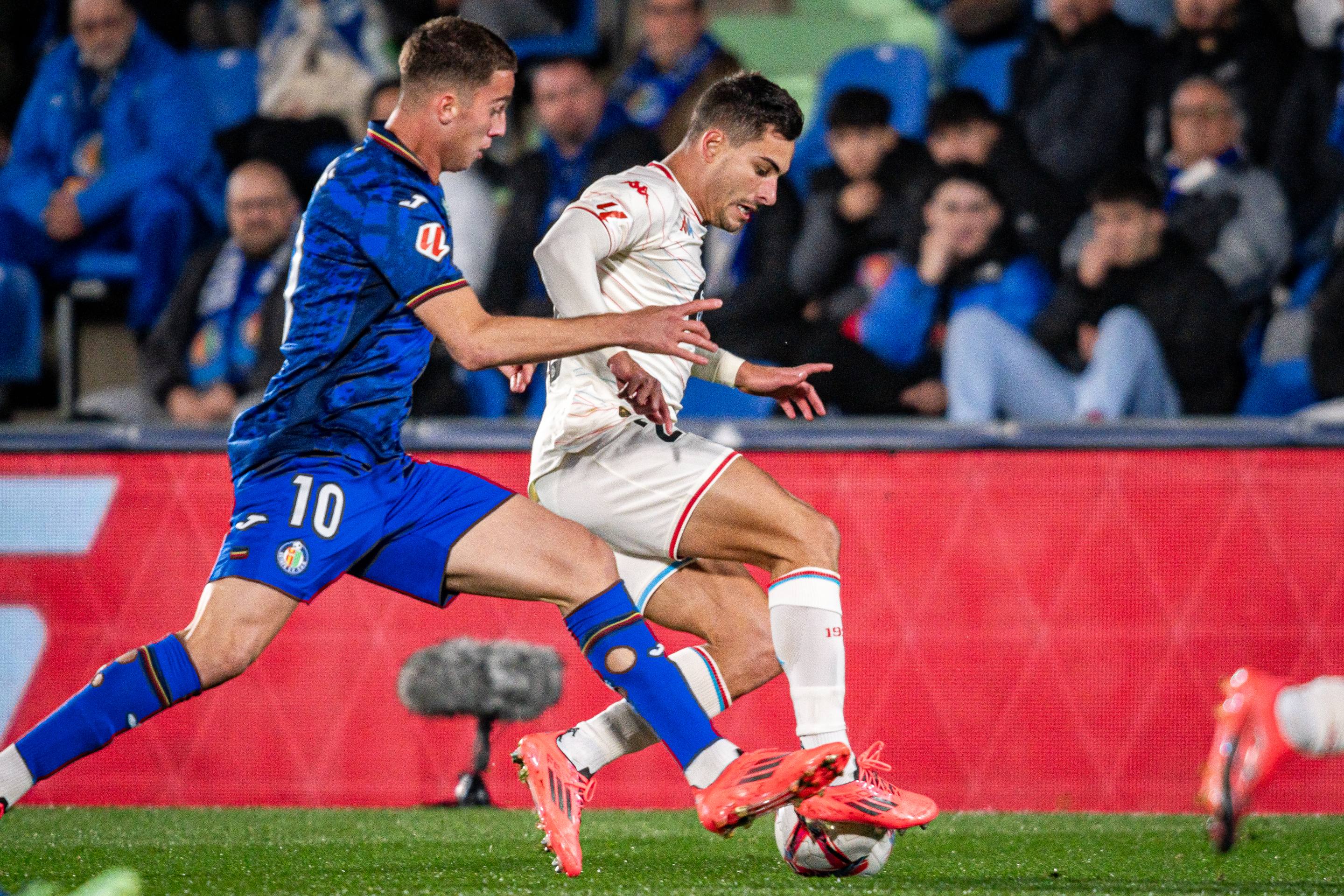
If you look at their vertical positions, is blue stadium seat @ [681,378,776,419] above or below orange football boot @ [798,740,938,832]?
below

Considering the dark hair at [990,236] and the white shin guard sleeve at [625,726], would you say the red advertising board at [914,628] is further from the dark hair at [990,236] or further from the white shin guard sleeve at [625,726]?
the white shin guard sleeve at [625,726]

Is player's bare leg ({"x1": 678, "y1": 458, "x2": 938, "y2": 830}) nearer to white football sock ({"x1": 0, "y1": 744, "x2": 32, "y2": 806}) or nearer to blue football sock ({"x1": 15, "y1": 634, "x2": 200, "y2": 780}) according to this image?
blue football sock ({"x1": 15, "y1": 634, "x2": 200, "y2": 780})

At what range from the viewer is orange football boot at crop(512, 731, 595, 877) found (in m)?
3.15

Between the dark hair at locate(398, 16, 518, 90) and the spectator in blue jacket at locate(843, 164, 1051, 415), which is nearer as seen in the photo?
the dark hair at locate(398, 16, 518, 90)

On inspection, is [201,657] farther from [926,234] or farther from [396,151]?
[926,234]

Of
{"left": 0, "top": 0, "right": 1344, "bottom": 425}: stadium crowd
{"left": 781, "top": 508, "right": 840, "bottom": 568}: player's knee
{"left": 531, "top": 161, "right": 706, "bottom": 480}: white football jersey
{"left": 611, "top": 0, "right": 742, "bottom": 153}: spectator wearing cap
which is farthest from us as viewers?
{"left": 611, "top": 0, "right": 742, "bottom": 153}: spectator wearing cap

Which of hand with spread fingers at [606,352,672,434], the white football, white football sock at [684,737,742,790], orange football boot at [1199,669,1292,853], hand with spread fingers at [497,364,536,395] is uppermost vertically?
hand with spread fingers at [606,352,672,434]

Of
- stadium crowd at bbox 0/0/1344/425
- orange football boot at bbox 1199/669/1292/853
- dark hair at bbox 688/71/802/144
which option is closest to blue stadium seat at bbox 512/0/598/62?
stadium crowd at bbox 0/0/1344/425

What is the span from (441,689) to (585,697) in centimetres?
60

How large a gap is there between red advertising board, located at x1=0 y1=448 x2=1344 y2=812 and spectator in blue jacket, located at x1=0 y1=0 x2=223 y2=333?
2.42 meters

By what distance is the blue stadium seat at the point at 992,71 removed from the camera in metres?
7.49

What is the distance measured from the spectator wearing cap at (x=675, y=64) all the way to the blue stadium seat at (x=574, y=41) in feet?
1.63

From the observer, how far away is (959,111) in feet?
23.8

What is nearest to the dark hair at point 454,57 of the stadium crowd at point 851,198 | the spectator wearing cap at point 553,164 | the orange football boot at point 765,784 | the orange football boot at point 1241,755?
the orange football boot at point 765,784
